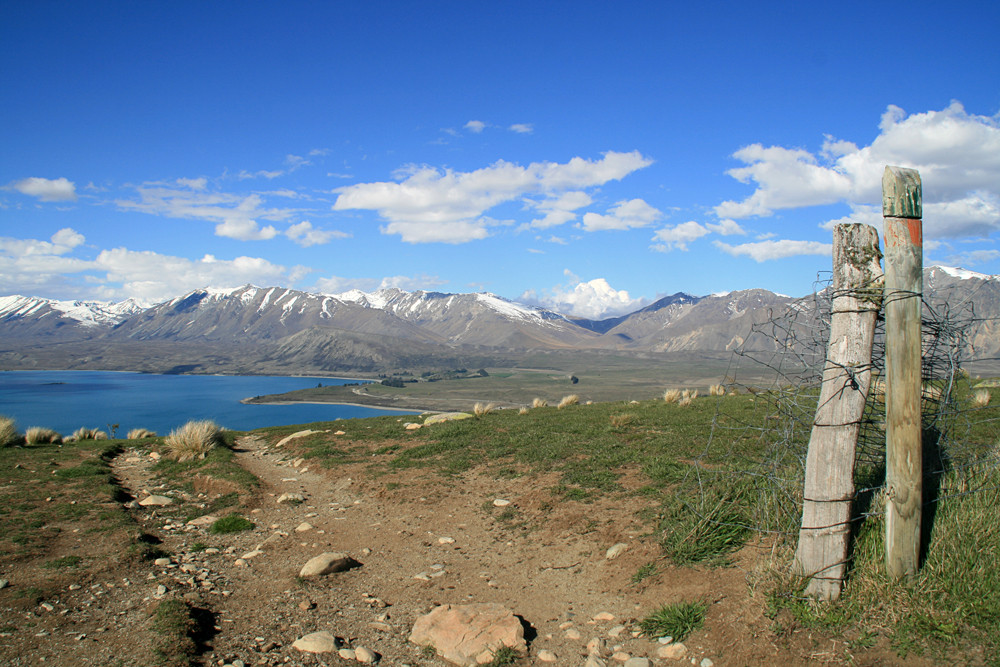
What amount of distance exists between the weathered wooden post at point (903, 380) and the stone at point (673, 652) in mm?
1802

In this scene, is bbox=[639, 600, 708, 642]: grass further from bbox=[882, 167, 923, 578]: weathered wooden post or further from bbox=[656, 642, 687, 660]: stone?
bbox=[882, 167, 923, 578]: weathered wooden post

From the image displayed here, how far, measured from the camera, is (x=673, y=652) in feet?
14.7

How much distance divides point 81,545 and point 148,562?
123 cm

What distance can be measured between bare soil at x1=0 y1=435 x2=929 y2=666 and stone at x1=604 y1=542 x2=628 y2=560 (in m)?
0.07

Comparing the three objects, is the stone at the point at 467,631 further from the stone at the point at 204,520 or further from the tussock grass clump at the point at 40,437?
the tussock grass clump at the point at 40,437

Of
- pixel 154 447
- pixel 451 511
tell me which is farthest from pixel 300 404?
pixel 451 511

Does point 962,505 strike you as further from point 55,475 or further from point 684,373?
point 684,373

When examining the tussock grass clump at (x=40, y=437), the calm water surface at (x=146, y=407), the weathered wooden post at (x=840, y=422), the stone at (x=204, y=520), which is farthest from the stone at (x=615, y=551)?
the calm water surface at (x=146, y=407)

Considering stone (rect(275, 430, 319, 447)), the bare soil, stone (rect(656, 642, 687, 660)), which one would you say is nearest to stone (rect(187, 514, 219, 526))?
the bare soil

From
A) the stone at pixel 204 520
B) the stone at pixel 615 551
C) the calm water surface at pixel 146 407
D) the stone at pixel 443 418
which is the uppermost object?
the stone at pixel 615 551

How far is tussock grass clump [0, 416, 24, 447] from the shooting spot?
50.9 feet

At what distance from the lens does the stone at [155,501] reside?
9.70 metres

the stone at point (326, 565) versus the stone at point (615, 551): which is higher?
the stone at point (615, 551)

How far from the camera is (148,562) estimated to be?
6.78 m
